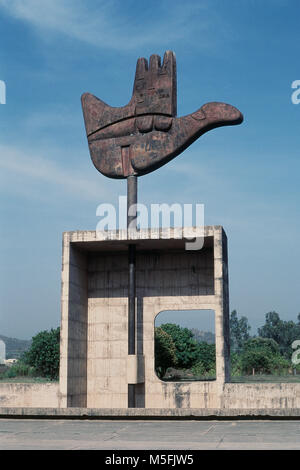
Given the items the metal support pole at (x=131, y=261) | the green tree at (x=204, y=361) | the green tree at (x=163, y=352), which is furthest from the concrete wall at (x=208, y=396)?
the green tree at (x=204, y=361)

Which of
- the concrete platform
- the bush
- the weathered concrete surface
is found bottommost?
the bush

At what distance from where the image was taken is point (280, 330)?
11031cm

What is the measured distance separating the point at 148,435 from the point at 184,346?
167ft

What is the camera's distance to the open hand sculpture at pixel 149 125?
15531 mm

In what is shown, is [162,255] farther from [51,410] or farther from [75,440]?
[75,440]

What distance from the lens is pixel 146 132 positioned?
52.9ft

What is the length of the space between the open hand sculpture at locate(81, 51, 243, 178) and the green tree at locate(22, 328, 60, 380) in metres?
37.8

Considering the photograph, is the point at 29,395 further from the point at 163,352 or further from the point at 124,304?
the point at 163,352

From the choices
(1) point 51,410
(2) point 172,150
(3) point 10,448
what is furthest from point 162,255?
(3) point 10,448

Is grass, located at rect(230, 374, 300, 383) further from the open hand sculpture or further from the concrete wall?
the open hand sculpture

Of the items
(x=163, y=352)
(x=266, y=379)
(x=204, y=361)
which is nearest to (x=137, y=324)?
(x=266, y=379)

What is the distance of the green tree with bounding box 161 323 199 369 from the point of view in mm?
56500

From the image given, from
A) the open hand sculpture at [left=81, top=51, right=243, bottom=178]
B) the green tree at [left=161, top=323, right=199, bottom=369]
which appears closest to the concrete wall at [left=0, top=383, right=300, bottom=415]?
the open hand sculpture at [left=81, top=51, right=243, bottom=178]

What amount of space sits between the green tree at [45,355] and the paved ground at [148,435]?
44580 millimetres
